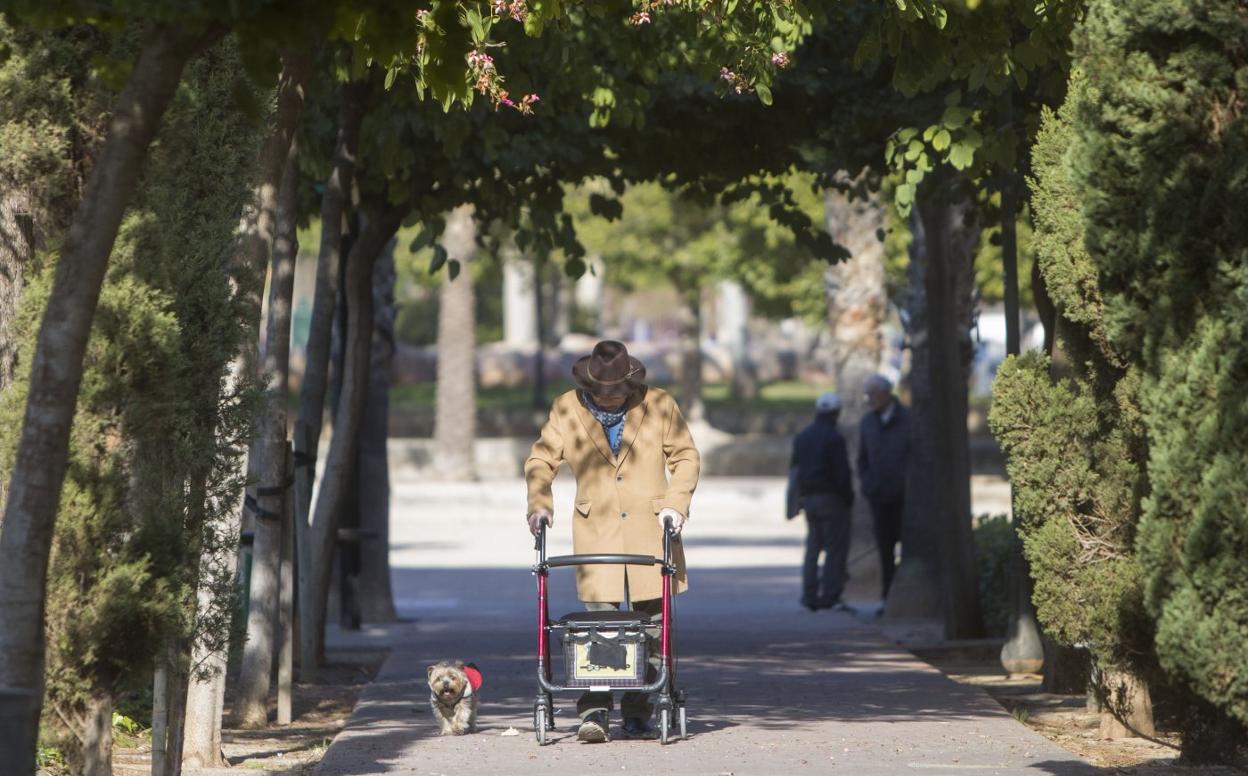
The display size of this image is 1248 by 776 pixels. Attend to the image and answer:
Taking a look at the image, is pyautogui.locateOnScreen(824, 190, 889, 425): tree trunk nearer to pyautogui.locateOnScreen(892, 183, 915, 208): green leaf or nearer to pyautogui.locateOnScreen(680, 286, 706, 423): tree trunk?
pyautogui.locateOnScreen(892, 183, 915, 208): green leaf

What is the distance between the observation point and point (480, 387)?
5412cm

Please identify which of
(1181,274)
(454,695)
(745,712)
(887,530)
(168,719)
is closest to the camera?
(1181,274)

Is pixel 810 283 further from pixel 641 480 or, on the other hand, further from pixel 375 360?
pixel 641 480

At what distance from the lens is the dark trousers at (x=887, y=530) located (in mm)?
17375

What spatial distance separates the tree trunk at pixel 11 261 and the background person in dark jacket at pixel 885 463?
1062cm

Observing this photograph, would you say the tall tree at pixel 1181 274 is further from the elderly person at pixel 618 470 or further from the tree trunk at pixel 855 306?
the tree trunk at pixel 855 306

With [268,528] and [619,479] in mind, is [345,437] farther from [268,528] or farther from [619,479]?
[619,479]

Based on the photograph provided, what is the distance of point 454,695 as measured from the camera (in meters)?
9.44

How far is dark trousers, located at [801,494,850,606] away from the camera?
1728 centimetres

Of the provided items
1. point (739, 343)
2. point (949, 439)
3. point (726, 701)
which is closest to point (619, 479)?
point (726, 701)

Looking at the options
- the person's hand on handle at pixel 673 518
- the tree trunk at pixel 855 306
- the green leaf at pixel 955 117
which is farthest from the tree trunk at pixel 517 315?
the person's hand on handle at pixel 673 518

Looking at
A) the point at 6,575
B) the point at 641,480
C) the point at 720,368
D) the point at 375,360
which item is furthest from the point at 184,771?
the point at 720,368

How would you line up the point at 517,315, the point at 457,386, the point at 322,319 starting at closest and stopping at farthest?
Result: the point at 322,319, the point at 457,386, the point at 517,315

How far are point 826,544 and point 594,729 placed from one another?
8.47 metres
